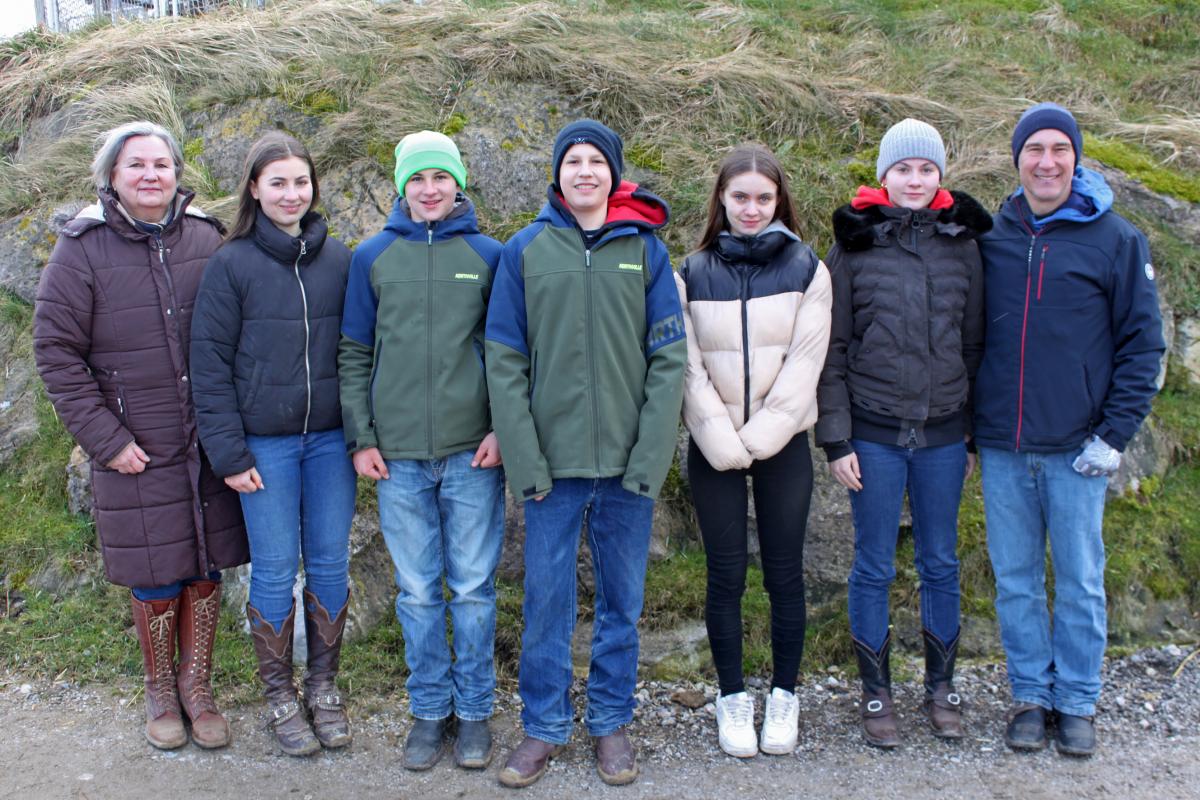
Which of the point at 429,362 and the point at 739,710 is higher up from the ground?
the point at 429,362

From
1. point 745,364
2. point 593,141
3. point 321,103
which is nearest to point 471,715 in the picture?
point 745,364

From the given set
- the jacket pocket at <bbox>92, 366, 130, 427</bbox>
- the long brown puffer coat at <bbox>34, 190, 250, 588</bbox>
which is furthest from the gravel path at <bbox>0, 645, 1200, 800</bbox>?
the jacket pocket at <bbox>92, 366, 130, 427</bbox>

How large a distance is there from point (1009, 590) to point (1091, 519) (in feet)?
1.50

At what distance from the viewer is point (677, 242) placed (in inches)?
237

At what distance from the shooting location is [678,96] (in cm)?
713

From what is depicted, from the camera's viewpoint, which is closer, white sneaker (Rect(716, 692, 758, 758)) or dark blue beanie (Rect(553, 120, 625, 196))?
dark blue beanie (Rect(553, 120, 625, 196))

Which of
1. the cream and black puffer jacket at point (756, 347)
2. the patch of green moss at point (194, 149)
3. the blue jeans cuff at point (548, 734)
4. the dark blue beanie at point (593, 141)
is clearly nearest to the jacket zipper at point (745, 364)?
the cream and black puffer jacket at point (756, 347)

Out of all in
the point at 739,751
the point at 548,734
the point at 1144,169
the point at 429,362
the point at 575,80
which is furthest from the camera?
the point at 575,80

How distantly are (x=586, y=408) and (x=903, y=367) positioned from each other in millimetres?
1323

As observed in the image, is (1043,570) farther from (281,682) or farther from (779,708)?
(281,682)

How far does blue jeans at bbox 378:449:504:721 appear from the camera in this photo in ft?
12.2

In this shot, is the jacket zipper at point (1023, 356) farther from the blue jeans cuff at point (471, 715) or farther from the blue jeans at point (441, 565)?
the blue jeans cuff at point (471, 715)

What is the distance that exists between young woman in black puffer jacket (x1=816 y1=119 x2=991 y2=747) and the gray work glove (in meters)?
0.44

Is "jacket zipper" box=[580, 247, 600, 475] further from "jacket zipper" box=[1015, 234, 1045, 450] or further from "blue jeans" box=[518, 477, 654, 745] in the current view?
"jacket zipper" box=[1015, 234, 1045, 450]
